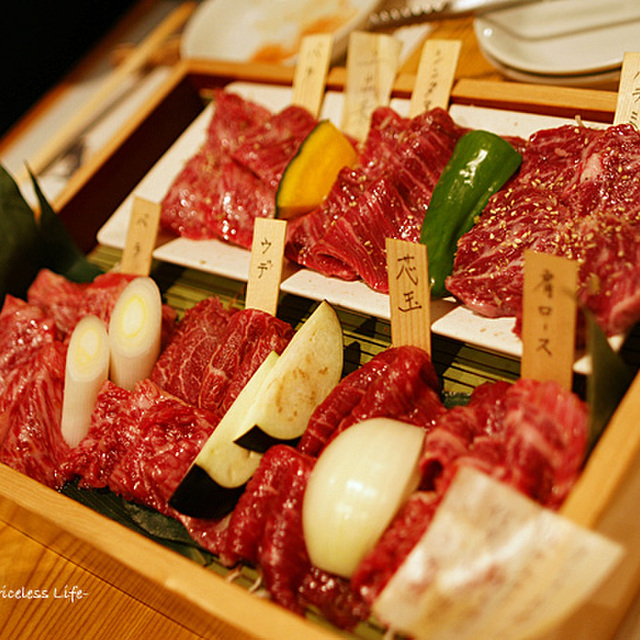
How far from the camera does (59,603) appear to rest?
2600 millimetres

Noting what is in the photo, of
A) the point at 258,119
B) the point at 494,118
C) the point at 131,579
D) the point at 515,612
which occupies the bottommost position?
the point at 131,579

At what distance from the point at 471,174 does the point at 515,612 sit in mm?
1676

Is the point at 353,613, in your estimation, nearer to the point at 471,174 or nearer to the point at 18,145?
the point at 471,174

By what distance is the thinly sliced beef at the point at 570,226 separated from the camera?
2.11 m

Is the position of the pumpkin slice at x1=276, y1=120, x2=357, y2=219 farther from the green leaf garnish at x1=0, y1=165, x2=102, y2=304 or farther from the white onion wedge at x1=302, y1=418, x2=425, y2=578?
the white onion wedge at x1=302, y1=418, x2=425, y2=578

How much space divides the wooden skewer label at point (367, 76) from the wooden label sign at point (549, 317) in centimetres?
182

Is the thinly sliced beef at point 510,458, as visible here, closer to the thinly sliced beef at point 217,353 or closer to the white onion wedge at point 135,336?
the thinly sliced beef at point 217,353

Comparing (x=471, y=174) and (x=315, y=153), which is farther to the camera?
(x=315, y=153)

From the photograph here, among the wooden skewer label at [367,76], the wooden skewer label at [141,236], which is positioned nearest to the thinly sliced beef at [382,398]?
the wooden skewer label at [141,236]

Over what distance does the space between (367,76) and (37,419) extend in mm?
2404

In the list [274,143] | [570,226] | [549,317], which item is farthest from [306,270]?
[549,317]

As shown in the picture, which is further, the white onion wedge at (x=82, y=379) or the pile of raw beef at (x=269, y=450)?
the white onion wedge at (x=82, y=379)

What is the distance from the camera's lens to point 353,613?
1.99m

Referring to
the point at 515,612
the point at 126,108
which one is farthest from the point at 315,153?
the point at 126,108
